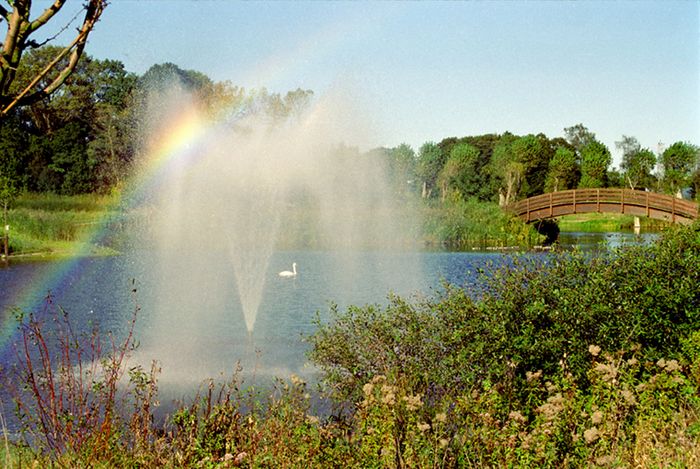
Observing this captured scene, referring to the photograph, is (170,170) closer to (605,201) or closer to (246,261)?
(246,261)

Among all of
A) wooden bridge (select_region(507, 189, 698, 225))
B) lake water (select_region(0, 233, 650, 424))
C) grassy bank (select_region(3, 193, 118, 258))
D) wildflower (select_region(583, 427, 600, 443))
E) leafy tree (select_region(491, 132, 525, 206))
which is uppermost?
leafy tree (select_region(491, 132, 525, 206))

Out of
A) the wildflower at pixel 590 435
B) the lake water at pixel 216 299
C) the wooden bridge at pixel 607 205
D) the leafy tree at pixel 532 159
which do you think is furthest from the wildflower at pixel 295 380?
the leafy tree at pixel 532 159

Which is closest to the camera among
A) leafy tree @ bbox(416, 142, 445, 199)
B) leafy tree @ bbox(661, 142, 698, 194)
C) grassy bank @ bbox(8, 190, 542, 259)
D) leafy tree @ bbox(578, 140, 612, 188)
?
grassy bank @ bbox(8, 190, 542, 259)

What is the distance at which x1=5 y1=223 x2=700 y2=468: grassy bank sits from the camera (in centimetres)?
513

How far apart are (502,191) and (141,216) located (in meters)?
42.0

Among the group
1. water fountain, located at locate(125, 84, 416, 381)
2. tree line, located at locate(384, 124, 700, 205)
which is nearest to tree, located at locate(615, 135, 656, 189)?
tree line, located at locate(384, 124, 700, 205)

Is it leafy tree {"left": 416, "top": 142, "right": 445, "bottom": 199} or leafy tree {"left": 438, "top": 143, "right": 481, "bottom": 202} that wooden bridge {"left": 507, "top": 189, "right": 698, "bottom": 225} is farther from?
leafy tree {"left": 416, "top": 142, "right": 445, "bottom": 199}

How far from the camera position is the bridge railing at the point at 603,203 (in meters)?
38.2

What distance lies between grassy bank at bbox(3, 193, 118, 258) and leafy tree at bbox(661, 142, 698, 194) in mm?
56429

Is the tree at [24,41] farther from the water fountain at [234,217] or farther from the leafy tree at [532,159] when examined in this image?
the leafy tree at [532,159]

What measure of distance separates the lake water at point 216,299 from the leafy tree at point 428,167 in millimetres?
44685

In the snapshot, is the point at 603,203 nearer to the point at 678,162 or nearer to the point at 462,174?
the point at 462,174

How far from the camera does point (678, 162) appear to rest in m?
77.8

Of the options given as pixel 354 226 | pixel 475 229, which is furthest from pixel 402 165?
pixel 475 229
